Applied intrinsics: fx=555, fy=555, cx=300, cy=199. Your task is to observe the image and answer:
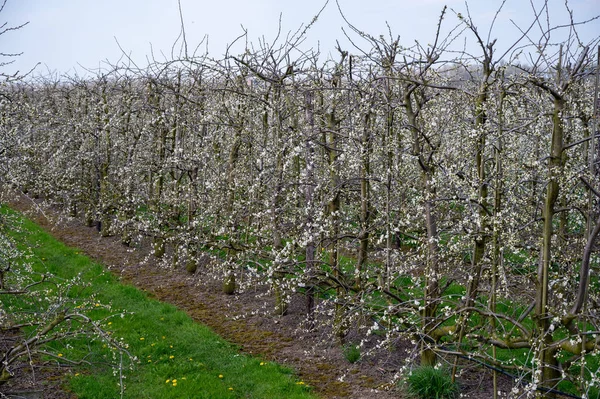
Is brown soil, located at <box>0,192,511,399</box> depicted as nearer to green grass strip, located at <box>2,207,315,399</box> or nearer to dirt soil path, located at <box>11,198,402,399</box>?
dirt soil path, located at <box>11,198,402,399</box>

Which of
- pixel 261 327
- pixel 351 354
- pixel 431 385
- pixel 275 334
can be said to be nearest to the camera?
pixel 431 385

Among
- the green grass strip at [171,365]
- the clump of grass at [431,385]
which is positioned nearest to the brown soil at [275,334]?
the clump of grass at [431,385]

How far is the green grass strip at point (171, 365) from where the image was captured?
605 centimetres

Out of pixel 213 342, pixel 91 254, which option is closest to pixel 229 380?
pixel 213 342

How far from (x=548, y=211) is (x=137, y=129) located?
11161 millimetres

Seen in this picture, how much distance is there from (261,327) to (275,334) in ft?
1.23

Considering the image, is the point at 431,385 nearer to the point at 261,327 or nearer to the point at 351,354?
the point at 351,354

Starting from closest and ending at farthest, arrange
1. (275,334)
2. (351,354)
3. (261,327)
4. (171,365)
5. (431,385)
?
1. (431,385)
2. (171,365)
3. (351,354)
4. (275,334)
5. (261,327)

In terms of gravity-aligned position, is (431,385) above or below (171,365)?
above

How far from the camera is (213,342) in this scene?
7551mm

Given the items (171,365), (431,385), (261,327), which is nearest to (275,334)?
(261,327)

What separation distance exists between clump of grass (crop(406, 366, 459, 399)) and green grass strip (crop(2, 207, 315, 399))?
3.71 feet

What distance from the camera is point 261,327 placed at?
330 inches

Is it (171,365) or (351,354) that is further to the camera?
(351,354)
